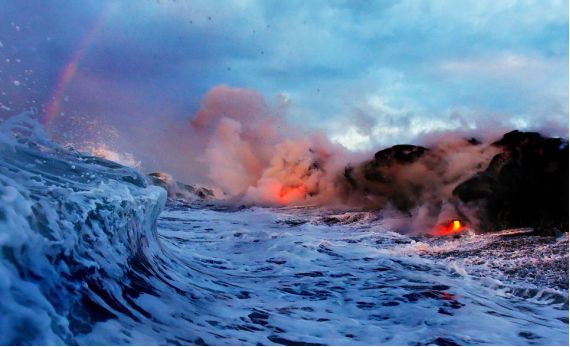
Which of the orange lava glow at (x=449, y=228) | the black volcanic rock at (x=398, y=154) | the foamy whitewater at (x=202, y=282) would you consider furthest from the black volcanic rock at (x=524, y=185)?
the black volcanic rock at (x=398, y=154)

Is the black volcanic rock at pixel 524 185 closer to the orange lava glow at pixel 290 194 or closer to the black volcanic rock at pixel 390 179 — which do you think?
the black volcanic rock at pixel 390 179

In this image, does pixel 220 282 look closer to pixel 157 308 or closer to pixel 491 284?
pixel 157 308

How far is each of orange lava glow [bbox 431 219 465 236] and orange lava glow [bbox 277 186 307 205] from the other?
772 inches

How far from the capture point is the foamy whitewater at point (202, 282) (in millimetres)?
3951

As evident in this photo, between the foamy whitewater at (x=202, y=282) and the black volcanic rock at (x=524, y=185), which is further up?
the black volcanic rock at (x=524, y=185)

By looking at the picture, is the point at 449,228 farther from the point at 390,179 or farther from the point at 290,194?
the point at 290,194

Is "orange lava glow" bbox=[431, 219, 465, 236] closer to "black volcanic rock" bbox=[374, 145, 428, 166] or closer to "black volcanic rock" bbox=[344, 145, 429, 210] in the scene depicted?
"black volcanic rock" bbox=[344, 145, 429, 210]

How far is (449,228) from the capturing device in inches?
556

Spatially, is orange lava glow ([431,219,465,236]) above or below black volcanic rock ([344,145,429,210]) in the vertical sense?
below

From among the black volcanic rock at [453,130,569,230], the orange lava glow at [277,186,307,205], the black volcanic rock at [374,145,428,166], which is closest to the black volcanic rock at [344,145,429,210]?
the black volcanic rock at [374,145,428,166]

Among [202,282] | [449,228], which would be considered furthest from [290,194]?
[202,282]

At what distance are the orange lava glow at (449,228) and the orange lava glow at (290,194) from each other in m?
19.6

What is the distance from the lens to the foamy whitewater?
395 centimetres

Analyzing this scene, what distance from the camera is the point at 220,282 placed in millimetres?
7328
